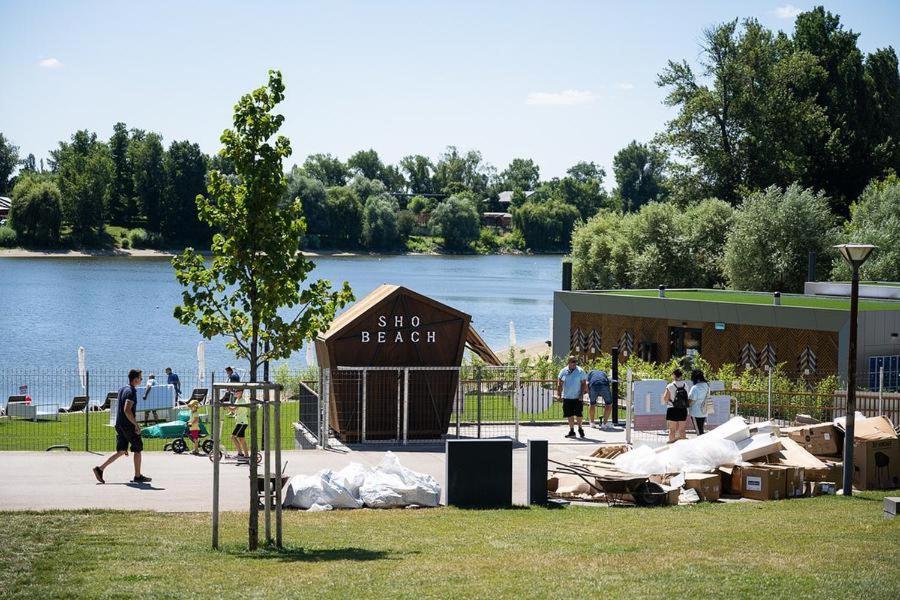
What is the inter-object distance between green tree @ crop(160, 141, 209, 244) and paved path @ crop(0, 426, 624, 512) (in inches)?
4598

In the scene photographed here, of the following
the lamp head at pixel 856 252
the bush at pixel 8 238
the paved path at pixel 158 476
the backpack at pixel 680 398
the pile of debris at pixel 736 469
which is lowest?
the paved path at pixel 158 476

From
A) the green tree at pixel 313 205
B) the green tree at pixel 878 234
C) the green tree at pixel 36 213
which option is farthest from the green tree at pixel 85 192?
the green tree at pixel 878 234

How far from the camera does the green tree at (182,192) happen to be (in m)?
136

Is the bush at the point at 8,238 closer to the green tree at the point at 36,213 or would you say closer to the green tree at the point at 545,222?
the green tree at the point at 36,213

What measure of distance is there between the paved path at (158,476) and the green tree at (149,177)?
403 ft

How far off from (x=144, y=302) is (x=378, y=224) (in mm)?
72914

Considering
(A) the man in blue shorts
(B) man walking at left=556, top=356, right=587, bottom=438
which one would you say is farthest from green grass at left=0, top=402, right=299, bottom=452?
(A) the man in blue shorts

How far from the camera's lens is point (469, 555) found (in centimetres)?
1088

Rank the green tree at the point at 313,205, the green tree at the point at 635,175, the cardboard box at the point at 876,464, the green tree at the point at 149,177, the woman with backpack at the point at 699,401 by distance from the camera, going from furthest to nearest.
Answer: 1. the green tree at the point at 635,175
2. the green tree at the point at 313,205
3. the green tree at the point at 149,177
4. the woman with backpack at the point at 699,401
5. the cardboard box at the point at 876,464

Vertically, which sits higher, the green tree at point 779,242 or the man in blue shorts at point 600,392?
the green tree at point 779,242

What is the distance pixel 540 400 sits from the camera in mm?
25672

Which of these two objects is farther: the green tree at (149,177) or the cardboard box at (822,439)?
the green tree at (149,177)

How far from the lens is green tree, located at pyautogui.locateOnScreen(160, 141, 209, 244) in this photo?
13588 centimetres

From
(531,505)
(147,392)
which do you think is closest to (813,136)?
(147,392)
